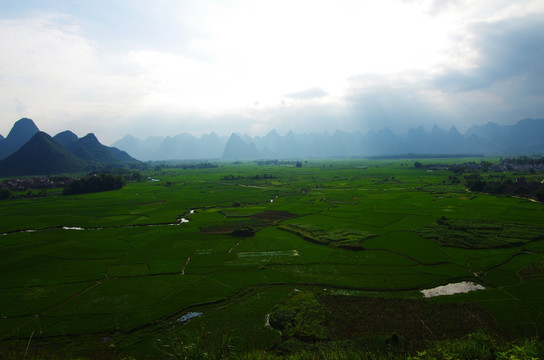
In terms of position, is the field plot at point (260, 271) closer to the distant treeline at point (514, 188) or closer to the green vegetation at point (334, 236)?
the green vegetation at point (334, 236)

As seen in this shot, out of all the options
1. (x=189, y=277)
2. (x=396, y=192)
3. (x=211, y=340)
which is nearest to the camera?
(x=211, y=340)

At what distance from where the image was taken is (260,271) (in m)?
26.7

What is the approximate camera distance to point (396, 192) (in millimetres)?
70875

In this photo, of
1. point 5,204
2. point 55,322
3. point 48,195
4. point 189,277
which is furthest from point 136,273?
point 48,195

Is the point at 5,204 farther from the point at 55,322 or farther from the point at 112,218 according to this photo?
the point at 55,322

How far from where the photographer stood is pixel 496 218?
42.4m

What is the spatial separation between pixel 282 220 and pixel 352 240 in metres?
14.6

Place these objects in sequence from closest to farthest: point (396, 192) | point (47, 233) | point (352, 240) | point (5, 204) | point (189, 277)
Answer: point (189, 277), point (352, 240), point (47, 233), point (5, 204), point (396, 192)

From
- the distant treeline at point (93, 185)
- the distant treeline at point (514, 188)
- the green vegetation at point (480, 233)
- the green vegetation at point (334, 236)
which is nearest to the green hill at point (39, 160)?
the distant treeline at point (93, 185)

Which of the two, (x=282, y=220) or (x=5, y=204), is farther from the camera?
(x=5, y=204)

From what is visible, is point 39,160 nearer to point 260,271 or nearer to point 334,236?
point 260,271

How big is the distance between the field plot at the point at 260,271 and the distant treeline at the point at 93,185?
29.7 metres

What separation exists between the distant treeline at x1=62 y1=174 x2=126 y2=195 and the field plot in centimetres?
2973

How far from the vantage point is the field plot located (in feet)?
60.4
